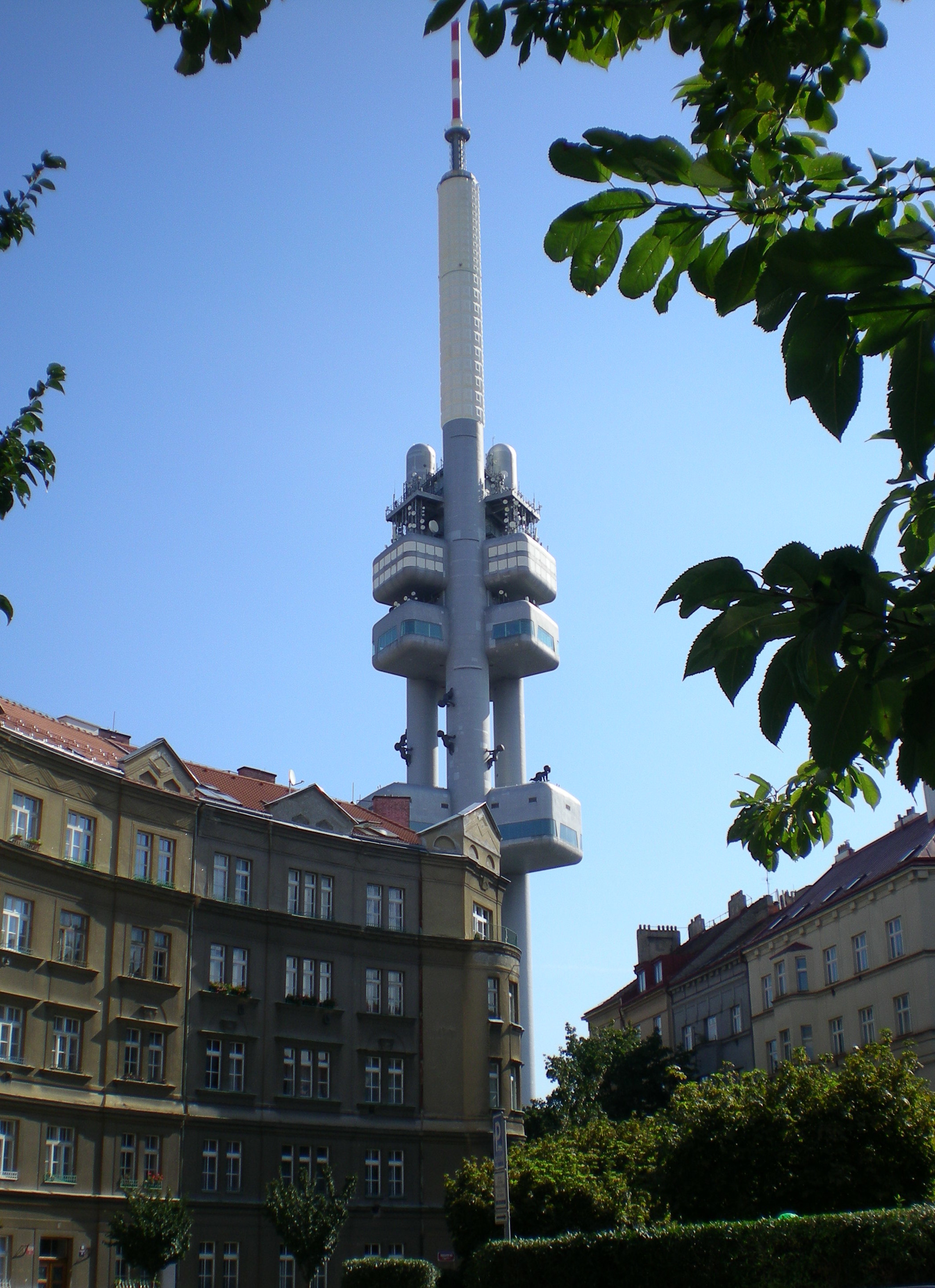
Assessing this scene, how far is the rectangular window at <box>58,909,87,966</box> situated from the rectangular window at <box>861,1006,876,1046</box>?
31.1 meters

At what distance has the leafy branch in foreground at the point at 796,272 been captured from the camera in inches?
133

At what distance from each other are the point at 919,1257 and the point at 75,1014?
2862 centimetres

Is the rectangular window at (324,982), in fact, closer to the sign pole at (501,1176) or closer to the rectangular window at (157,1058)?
the rectangular window at (157,1058)

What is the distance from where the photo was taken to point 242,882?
49688mm

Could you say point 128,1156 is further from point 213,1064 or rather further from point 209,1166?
point 213,1064

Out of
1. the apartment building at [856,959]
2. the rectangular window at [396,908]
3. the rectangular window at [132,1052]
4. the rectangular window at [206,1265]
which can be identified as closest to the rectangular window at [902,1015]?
the apartment building at [856,959]

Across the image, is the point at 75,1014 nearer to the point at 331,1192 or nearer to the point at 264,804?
the point at 331,1192

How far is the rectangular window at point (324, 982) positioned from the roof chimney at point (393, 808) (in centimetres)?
1994

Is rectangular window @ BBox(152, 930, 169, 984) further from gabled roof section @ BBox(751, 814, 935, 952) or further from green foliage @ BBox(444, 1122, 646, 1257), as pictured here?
gabled roof section @ BBox(751, 814, 935, 952)

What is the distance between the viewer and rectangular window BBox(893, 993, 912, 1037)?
170 ft

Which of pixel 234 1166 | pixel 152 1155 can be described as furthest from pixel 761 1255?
pixel 234 1166

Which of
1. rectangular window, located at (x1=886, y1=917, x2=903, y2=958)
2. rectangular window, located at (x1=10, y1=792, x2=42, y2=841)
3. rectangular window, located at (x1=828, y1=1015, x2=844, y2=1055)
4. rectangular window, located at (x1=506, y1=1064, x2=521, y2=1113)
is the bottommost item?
rectangular window, located at (x1=506, y1=1064, x2=521, y2=1113)

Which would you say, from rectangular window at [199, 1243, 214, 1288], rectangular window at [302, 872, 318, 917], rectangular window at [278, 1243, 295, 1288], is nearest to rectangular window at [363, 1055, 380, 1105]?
rectangular window at [302, 872, 318, 917]

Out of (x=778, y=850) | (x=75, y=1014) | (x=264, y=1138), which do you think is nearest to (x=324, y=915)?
(x=264, y=1138)
